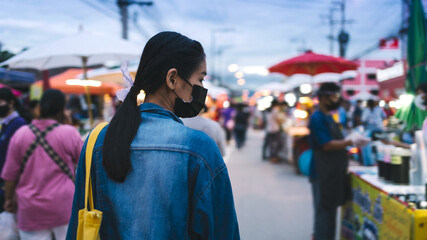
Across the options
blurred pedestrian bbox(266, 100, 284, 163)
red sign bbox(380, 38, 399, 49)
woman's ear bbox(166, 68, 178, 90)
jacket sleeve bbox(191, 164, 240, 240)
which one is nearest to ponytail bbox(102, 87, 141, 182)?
woman's ear bbox(166, 68, 178, 90)

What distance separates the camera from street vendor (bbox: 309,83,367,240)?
3.96 meters

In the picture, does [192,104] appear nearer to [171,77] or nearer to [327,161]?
[171,77]

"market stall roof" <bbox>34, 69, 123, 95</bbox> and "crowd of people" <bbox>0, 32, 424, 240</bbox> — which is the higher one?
"market stall roof" <bbox>34, 69, 123, 95</bbox>

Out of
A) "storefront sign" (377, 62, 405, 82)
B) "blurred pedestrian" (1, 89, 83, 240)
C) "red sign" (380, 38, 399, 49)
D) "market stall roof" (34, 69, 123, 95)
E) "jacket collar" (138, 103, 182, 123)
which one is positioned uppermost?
"red sign" (380, 38, 399, 49)

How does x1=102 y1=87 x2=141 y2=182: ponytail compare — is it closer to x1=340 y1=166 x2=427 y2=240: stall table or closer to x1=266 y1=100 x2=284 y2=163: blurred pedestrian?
x1=340 y1=166 x2=427 y2=240: stall table

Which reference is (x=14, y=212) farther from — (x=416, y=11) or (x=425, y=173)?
(x=416, y=11)

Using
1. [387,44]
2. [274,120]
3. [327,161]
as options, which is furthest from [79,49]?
[387,44]

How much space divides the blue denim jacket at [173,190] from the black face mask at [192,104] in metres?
0.15

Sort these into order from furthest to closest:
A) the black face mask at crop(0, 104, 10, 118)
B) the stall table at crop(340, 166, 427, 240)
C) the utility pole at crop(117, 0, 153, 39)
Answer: the utility pole at crop(117, 0, 153, 39) → the black face mask at crop(0, 104, 10, 118) → the stall table at crop(340, 166, 427, 240)

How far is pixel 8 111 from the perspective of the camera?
3678 mm

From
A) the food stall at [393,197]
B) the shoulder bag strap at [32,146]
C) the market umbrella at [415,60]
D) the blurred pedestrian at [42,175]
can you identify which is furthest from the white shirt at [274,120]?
the shoulder bag strap at [32,146]

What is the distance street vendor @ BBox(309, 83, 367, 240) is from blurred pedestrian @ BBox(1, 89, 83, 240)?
2.71 meters

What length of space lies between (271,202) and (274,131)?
15.9 feet

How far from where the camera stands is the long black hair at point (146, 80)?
122 centimetres
